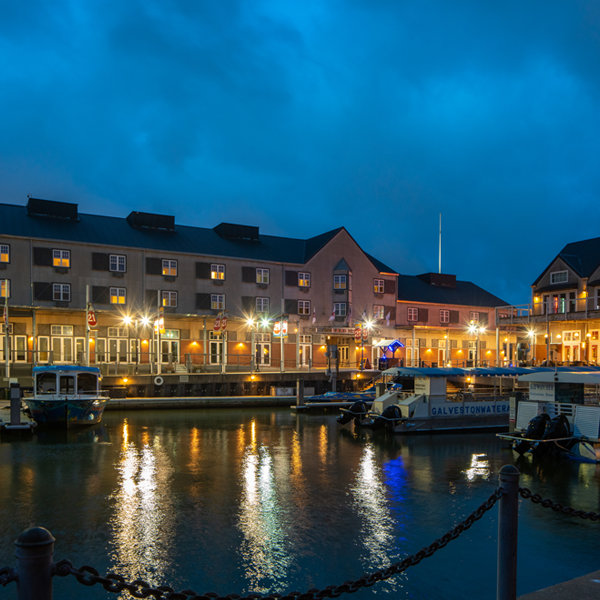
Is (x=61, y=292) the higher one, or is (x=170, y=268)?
(x=170, y=268)

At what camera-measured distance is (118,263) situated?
50.3 meters

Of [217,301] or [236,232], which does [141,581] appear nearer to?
[217,301]

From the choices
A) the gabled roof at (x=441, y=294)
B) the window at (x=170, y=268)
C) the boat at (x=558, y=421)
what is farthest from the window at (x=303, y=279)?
the boat at (x=558, y=421)

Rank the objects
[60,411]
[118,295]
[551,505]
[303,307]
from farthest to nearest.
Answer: [303,307]
[118,295]
[60,411]
[551,505]

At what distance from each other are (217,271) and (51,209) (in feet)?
54.3

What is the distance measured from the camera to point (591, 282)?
5391 centimetres

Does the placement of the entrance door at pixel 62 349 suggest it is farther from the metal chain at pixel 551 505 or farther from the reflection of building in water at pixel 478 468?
the metal chain at pixel 551 505

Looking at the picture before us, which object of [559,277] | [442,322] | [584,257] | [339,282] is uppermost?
[584,257]

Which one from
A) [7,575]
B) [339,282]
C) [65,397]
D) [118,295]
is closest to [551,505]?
[7,575]

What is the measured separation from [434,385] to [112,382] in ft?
82.8

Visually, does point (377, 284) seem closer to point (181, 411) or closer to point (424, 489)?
point (181, 411)

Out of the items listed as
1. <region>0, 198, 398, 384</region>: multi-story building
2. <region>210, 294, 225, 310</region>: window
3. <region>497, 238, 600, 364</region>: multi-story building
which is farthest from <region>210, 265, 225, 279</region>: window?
<region>497, 238, 600, 364</region>: multi-story building

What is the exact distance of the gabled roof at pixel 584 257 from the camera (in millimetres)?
55188

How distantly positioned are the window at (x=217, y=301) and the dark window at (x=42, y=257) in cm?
1520
